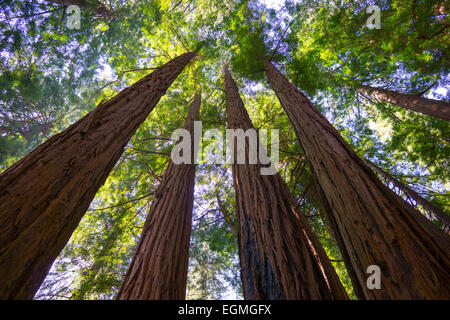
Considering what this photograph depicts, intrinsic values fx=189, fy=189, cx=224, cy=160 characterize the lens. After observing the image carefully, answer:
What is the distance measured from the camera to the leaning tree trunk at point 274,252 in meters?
1.49

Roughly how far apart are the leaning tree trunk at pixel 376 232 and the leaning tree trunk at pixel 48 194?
1.94 meters

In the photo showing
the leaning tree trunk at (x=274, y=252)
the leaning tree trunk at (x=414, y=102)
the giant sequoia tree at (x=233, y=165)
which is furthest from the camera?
the leaning tree trunk at (x=414, y=102)

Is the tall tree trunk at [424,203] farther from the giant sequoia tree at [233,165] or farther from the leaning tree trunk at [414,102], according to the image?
the leaning tree trunk at [414,102]

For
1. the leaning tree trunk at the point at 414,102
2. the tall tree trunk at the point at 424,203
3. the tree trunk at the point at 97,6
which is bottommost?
the tall tree trunk at the point at 424,203

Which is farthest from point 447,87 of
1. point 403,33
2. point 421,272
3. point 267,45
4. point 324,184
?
point 421,272

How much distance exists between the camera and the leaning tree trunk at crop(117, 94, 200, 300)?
1784mm

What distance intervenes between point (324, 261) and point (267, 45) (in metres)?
5.96

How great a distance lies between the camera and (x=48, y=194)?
125 cm

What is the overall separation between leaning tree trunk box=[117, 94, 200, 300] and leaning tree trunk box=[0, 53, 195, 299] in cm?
82

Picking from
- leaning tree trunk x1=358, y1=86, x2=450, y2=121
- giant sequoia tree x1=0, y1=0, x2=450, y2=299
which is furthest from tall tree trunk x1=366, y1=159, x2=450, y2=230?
leaning tree trunk x1=358, y1=86, x2=450, y2=121

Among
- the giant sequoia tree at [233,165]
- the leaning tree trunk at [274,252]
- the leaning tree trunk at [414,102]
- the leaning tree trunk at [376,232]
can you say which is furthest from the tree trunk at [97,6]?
the leaning tree trunk at [414,102]

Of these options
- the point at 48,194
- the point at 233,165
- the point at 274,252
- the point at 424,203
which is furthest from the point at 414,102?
the point at 48,194

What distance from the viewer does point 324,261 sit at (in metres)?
2.19

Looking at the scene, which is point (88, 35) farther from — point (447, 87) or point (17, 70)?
point (447, 87)
